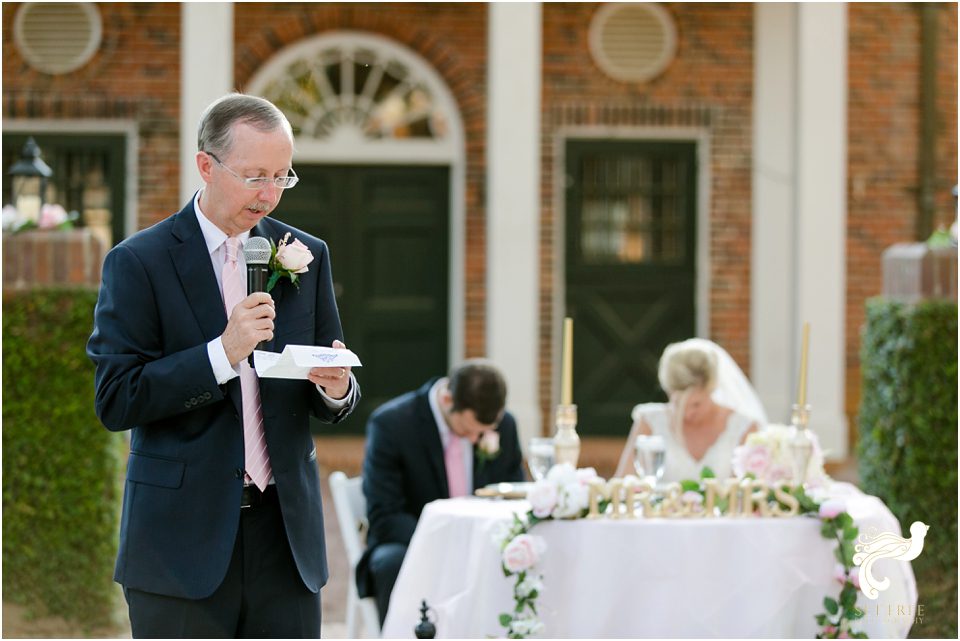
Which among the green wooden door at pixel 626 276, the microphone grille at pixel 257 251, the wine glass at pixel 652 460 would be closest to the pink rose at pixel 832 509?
the wine glass at pixel 652 460

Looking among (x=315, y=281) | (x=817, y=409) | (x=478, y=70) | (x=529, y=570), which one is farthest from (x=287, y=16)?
(x=315, y=281)

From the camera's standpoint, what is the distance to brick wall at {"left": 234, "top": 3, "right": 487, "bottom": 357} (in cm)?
1123

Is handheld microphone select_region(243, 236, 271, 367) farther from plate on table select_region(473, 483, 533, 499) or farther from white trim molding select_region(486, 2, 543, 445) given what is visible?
white trim molding select_region(486, 2, 543, 445)

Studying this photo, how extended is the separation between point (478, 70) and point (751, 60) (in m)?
2.32

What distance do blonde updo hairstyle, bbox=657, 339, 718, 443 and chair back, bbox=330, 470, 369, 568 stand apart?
1.43 meters

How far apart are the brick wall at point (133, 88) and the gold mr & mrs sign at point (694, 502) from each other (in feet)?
24.1

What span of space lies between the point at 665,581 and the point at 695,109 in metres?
7.54

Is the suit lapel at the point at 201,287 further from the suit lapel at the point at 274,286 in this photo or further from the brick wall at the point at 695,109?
the brick wall at the point at 695,109

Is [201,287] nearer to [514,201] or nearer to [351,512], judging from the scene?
[351,512]

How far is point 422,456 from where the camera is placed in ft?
17.1

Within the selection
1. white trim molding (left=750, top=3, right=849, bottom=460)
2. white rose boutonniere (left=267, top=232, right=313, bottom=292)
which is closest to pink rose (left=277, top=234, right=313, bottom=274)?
white rose boutonniere (left=267, top=232, right=313, bottom=292)

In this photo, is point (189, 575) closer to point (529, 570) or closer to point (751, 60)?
point (529, 570)

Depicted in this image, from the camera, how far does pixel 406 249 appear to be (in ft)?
37.5

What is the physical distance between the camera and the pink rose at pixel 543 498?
433cm
